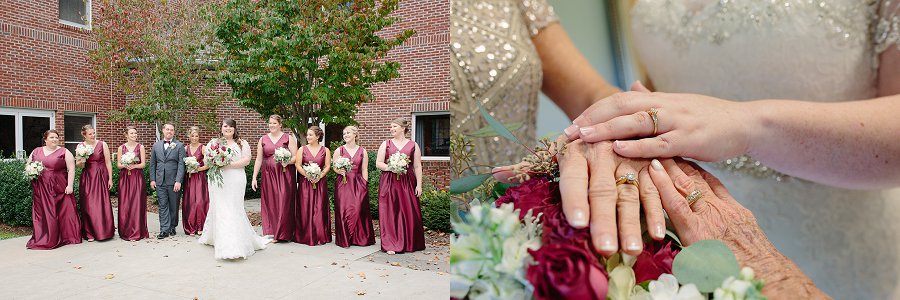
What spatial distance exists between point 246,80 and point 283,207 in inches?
51.0

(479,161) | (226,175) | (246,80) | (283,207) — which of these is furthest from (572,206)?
(246,80)

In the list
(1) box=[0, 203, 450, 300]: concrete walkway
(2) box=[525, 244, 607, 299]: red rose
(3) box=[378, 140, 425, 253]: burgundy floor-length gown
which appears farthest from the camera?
(3) box=[378, 140, 425, 253]: burgundy floor-length gown

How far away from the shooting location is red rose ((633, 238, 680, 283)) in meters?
0.74

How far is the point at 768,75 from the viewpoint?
75cm

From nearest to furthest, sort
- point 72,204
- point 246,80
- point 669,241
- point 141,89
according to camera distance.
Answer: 1. point 669,241
2. point 72,204
3. point 246,80
4. point 141,89

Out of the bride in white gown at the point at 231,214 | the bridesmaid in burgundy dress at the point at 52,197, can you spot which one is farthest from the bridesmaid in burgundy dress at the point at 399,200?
the bridesmaid in burgundy dress at the point at 52,197

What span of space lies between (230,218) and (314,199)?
0.85 m

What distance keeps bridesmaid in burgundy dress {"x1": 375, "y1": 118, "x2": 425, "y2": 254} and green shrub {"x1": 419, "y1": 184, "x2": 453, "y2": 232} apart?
31.2 inches

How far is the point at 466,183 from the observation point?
1.03 m

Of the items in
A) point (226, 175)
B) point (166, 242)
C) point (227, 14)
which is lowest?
point (166, 242)

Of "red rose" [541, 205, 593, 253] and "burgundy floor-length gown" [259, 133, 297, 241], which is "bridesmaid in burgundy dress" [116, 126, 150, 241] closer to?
"burgundy floor-length gown" [259, 133, 297, 241]

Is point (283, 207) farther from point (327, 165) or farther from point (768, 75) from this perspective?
point (768, 75)

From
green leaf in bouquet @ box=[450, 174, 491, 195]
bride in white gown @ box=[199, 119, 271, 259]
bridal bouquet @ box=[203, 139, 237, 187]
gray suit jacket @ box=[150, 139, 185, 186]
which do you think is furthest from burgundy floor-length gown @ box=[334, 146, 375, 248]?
green leaf in bouquet @ box=[450, 174, 491, 195]

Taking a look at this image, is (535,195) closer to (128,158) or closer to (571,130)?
(571,130)
